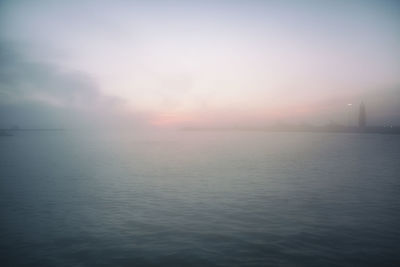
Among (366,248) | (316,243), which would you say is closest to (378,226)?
(366,248)

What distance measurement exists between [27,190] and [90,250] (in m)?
26.6

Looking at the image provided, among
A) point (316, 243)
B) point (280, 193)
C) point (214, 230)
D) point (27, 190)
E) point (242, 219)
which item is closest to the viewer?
point (316, 243)

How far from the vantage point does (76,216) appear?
87.6ft

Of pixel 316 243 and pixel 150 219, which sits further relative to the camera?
pixel 150 219

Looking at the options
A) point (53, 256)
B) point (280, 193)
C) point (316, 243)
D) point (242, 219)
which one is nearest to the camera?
point (53, 256)

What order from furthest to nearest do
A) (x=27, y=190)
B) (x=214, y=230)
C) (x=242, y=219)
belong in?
(x=27, y=190)
(x=242, y=219)
(x=214, y=230)

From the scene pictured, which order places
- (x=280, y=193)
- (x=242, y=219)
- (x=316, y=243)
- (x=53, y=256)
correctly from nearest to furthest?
(x=53, y=256) < (x=316, y=243) < (x=242, y=219) < (x=280, y=193)

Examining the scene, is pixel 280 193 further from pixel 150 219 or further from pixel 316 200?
pixel 150 219

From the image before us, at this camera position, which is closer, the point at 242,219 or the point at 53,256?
the point at 53,256

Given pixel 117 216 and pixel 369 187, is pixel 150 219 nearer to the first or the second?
pixel 117 216

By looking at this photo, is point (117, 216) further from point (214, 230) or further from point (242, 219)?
point (242, 219)

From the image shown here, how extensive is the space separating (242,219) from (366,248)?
9.73 m

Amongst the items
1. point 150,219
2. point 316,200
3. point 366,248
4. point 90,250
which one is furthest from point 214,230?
point 316,200

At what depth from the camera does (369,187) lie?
40.8 meters
